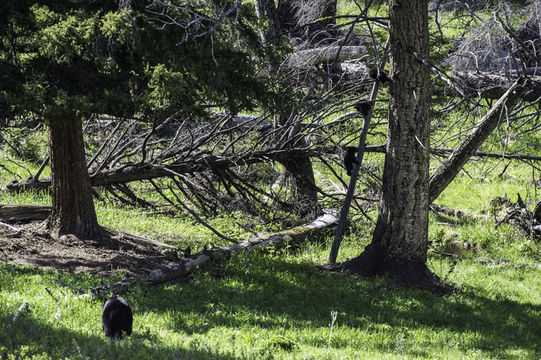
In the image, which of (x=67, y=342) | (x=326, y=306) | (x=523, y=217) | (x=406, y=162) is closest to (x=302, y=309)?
(x=326, y=306)

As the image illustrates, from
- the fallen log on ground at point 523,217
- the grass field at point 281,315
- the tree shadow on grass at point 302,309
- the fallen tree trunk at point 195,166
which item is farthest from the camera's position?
the fallen log on ground at point 523,217

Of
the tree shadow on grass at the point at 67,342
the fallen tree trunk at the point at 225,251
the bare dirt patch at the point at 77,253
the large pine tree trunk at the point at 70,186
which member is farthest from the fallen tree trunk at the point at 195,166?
the tree shadow on grass at the point at 67,342

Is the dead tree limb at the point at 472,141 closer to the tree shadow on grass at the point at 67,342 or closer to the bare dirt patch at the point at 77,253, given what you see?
the bare dirt patch at the point at 77,253

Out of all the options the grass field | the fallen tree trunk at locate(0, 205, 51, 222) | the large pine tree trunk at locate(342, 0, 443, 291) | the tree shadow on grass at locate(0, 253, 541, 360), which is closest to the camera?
the grass field

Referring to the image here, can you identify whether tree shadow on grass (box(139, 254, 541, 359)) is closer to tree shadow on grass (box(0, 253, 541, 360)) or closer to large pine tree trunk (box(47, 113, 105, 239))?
tree shadow on grass (box(0, 253, 541, 360))

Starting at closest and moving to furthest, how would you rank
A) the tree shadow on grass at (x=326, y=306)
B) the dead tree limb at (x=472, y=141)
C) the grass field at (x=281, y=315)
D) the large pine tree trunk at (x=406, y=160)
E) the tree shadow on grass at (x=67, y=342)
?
1. the tree shadow on grass at (x=67, y=342)
2. the grass field at (x=281, y=315)
3. the tree shadow on grass at (x=326, y=306)
4. the large pine tree trunk at (x=406, y=160)
5. the dead tree limb at (x=472, y=141)

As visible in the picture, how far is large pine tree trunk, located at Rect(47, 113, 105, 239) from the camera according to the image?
904cm

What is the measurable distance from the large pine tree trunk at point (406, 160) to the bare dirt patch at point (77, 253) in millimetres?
3210

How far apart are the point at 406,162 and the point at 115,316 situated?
489cm

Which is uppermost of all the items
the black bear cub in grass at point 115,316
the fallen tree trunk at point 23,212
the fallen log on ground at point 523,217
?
the fallen log on ground at point 523,217

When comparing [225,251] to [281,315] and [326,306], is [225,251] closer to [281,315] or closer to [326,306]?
[326,306]

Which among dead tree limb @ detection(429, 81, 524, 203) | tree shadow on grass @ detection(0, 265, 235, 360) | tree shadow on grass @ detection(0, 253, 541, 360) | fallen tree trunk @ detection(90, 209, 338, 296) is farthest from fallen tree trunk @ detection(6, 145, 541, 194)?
tree shadow on grass @ detection(0, 265, 235, 360)

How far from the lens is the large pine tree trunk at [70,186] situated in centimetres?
904

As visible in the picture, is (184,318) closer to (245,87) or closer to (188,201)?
(245,87)
